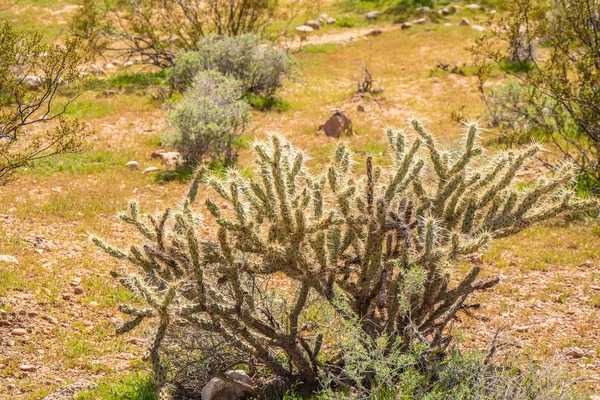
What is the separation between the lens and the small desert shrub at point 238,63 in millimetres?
15121

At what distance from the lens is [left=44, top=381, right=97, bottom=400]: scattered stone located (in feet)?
17.2

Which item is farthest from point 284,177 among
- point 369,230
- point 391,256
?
point 391,256

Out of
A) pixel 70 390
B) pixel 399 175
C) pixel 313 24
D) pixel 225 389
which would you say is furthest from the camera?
pixel 313 24

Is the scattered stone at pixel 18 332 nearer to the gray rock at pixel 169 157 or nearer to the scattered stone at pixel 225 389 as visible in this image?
the scattered stone at pixel 225 389

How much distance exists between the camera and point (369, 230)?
14.5 feet

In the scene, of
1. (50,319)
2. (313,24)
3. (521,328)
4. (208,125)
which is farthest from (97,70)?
(521,328)

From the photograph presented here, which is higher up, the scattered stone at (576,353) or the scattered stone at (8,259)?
the scattered stone at (8,259)

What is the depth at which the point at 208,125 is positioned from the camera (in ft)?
36.7

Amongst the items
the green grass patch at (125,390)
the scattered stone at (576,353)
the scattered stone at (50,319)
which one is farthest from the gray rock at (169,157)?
the scattered stone at (576,353)

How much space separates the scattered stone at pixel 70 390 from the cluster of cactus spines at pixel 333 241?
1.17 metres

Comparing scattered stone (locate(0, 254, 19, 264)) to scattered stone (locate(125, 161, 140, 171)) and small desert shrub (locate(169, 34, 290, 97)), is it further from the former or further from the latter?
small desert shrub (locate(169, 34, 290, 97))

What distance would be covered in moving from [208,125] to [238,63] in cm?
458

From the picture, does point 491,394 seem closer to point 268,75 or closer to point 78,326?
point 78,326

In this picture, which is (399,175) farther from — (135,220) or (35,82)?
(35,82)
